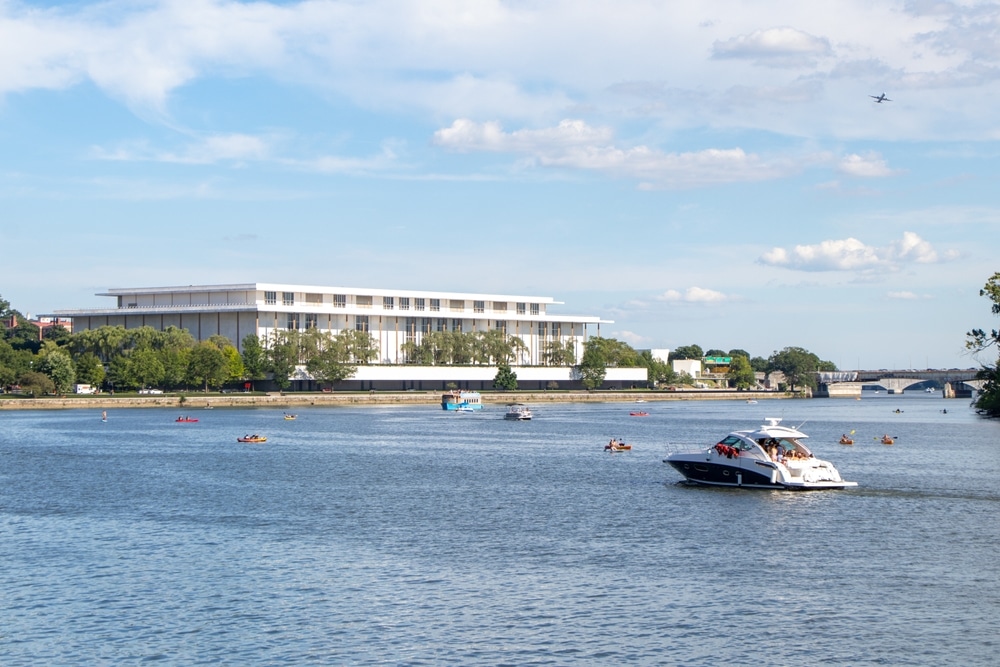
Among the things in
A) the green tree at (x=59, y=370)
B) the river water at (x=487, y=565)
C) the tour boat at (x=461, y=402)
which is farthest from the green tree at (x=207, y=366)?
the river water at (x=487, y=565)

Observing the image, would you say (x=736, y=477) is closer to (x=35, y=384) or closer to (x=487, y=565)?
(x=487, y=565)

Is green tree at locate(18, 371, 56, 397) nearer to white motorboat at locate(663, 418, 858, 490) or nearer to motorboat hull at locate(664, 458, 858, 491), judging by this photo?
motorboat hull at locate(664, 458, 858, 491)

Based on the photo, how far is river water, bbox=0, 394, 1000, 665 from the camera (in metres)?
30.7

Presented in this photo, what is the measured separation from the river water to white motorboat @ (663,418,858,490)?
116 cm

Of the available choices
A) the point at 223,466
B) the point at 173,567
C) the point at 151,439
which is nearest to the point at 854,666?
the point at 173,567

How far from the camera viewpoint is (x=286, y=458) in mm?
86812

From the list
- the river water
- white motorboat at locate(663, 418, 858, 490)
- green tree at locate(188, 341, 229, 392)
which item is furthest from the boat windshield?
green tree at locate(188, 341, 229, 392)

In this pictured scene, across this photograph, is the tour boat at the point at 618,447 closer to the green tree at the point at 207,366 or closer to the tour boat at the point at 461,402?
the tour boat at the point at 461,402

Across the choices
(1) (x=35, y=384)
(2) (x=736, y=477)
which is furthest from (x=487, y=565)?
(1) (x=35, y=384)

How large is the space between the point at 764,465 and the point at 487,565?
24521mm

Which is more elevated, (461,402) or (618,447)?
(461,402)

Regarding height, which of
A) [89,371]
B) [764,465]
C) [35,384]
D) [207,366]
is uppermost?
[207,366]

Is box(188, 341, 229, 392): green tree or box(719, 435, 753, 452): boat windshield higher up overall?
box(188, 341, 229, 392): green tree

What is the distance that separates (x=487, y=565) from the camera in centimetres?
4088
